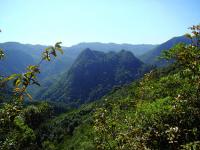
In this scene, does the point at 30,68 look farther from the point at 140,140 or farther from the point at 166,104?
the point at 166,104

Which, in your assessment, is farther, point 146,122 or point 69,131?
point 69,131

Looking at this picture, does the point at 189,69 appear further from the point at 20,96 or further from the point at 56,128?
the point at 56,128

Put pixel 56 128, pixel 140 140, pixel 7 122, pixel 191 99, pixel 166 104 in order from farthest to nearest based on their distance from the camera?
pixel 56 128, pixel 166 104, pixel 140 140, pixel 191 99, pixel 7 122

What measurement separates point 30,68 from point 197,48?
4.39m

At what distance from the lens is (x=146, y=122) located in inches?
651

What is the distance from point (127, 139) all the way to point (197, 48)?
3616 millimetres

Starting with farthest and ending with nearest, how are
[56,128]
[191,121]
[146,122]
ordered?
[56,128] → [146,122] → [191,121]

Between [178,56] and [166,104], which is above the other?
[178,56]

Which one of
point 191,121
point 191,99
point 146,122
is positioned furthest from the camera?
point 146,122

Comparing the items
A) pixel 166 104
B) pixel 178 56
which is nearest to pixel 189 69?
pixel 178 56

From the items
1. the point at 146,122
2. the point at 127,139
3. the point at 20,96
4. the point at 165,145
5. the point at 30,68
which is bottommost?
the point at 165,145

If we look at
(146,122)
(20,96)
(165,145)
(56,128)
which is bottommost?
(56,128)

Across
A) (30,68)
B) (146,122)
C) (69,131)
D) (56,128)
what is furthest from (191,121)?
(56,128)

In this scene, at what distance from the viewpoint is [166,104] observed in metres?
19.4
